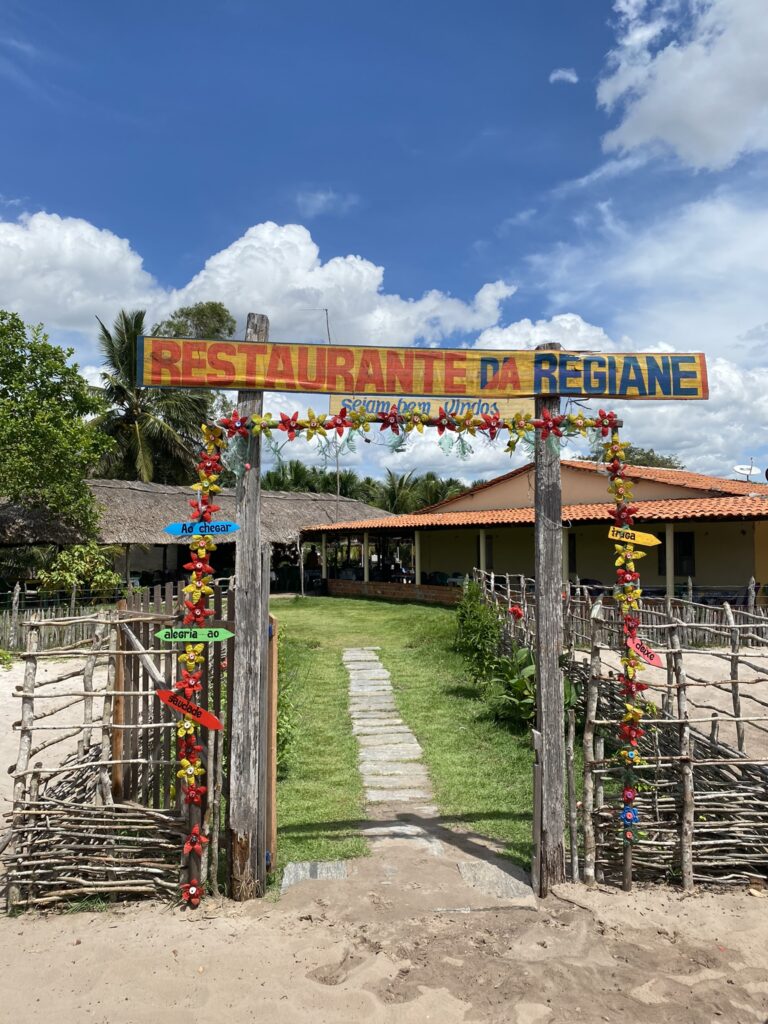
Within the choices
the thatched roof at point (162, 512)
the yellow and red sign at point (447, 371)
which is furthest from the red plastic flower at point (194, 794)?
the thatched roof at point (162, 512)

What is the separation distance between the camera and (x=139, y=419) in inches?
1058

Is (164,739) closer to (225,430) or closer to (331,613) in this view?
(225,430)

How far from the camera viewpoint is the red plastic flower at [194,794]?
157 inches

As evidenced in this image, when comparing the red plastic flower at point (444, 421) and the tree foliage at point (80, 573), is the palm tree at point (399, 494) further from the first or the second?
the red plastic flower at point (444, 421)

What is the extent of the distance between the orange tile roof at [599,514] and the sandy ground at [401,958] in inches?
316

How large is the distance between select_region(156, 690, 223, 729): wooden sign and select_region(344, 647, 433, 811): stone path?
7.17ft

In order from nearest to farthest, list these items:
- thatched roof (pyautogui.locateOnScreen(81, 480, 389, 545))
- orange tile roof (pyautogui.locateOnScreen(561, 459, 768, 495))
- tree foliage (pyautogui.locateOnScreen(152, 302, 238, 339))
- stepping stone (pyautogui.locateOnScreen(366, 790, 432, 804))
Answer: stepping stone (pyautogui.locateOnScreen(366, 790, 432, 804))
orange tile roof (pyautogui.locateOnScreen(561, 459, 768, 495))
thatched roof (pyautogui.locateOnScreen(81, 480, 389, 545))
tree foliage (pyautogui.locateOnScreen(152, 302, 238, 339))

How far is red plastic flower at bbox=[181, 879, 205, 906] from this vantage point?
3.99m

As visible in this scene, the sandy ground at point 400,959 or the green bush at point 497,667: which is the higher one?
the green bush at point 497,667

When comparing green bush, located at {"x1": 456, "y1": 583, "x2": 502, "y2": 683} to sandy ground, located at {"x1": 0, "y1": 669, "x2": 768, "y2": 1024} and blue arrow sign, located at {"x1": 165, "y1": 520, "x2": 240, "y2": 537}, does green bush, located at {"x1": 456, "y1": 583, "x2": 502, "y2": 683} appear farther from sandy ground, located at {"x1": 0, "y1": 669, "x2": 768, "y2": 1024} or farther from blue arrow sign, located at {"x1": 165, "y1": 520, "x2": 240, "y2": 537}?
blue arrow sign, located at {"x1": 165, "y1": 520, "x2": 240, "y2": 537}

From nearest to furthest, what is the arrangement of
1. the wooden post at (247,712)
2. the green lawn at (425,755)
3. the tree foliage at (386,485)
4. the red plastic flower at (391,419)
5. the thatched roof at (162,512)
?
the wooden post at (247,712) → the red plastic flower at (391,419) → the green lawn at (425,755) → the thatched roof at (162,512) → the tree foliage at (386,485)

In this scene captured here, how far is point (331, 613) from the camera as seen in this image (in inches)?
788

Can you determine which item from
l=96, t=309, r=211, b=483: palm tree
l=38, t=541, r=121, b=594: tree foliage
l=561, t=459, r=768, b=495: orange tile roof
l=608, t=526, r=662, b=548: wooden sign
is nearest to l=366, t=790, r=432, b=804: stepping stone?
l=608, t=526, r=662, b=548: wooden sign

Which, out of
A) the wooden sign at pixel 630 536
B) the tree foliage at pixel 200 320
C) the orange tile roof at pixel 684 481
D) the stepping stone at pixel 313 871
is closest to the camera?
the wooden sign at pixel 630 536
